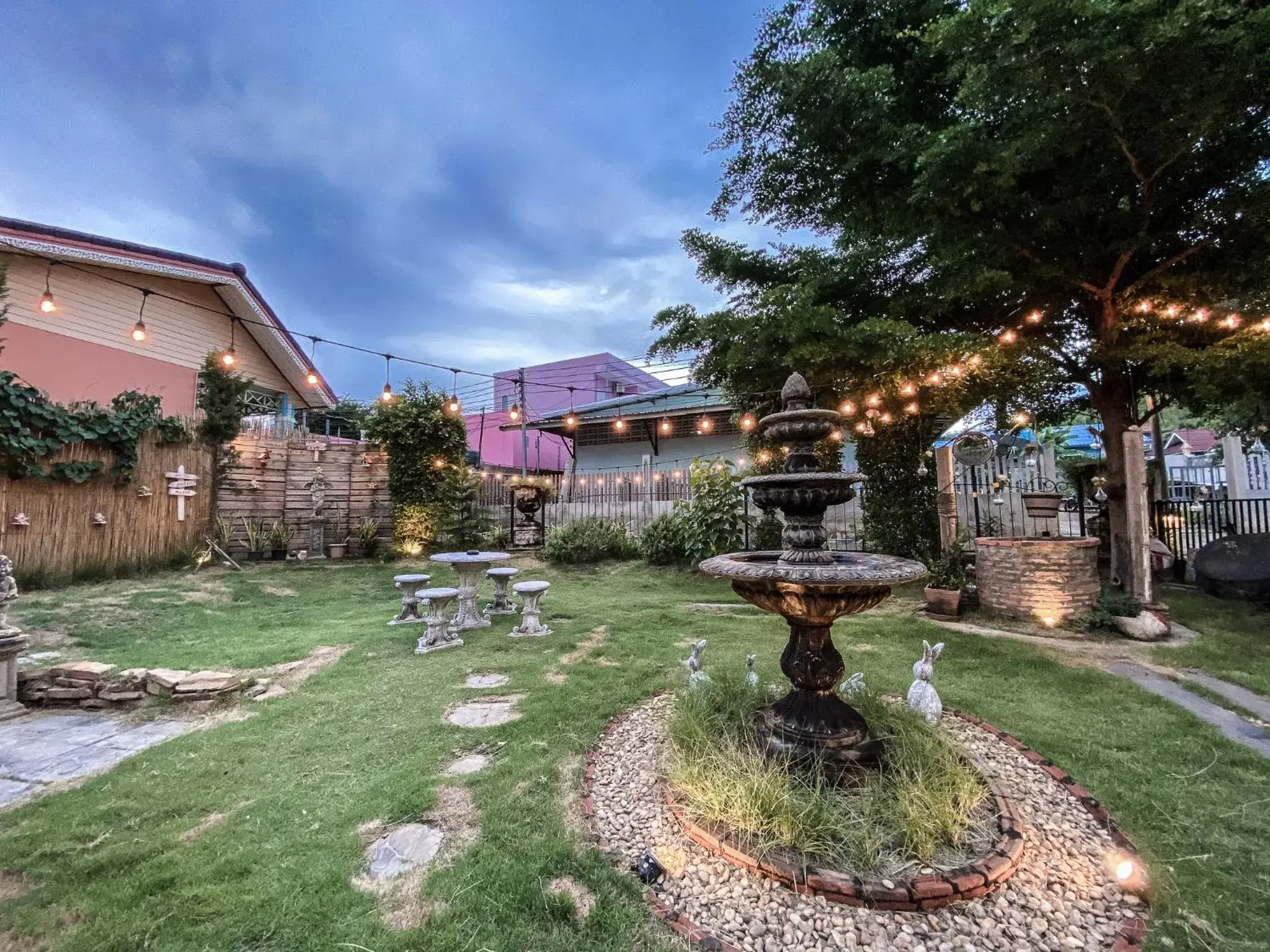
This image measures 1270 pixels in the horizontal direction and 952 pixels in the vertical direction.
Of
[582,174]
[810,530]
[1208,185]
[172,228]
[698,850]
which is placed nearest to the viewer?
[698,850]

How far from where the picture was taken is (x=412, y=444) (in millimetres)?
10445

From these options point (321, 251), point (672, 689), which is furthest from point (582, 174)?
point (321, 251)

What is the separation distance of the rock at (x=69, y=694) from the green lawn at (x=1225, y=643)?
8526mm

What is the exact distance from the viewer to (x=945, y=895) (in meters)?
1.72

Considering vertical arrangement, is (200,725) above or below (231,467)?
below

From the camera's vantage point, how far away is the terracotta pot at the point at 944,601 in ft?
19.2

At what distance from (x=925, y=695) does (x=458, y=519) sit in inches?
366

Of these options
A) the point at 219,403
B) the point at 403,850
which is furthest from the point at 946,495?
the point at 219,403

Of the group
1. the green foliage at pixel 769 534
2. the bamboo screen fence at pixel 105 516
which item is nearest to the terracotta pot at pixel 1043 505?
the green foliage at pixel 769 534

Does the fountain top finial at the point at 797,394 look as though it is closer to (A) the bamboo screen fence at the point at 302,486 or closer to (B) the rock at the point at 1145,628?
(B) the rock at the point at 1145,628

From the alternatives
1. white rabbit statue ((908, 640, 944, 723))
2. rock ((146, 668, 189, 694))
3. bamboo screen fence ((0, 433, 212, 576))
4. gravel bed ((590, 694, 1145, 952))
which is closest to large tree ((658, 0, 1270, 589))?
white rabbit statue ((908, 640, 944, 723))

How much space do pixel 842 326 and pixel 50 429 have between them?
1068 cm

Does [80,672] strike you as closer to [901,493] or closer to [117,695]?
[117,695]

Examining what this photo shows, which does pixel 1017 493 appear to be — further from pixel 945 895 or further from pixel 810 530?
pixel 945 895
